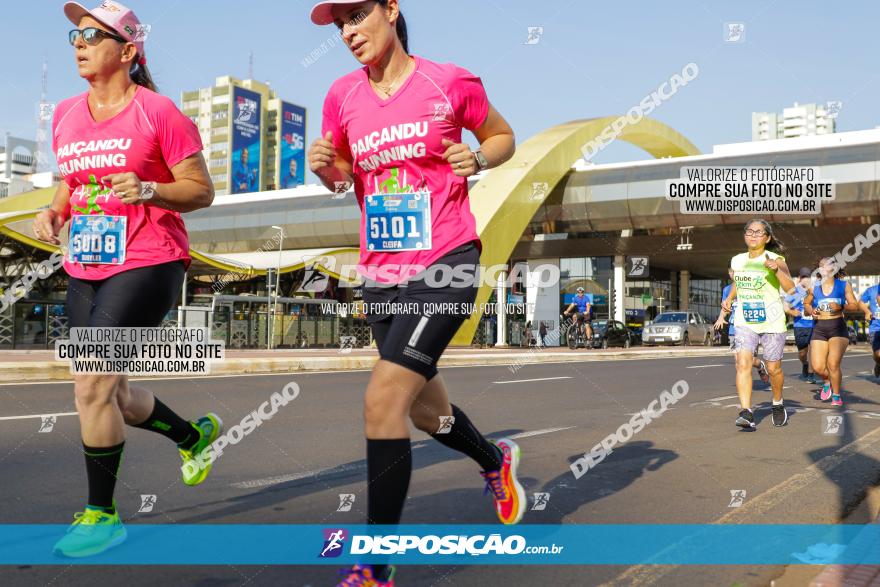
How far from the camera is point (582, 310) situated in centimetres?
2780

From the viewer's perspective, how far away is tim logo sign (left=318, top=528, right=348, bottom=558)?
3274 mm

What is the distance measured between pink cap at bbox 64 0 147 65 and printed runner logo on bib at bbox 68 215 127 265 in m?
0.80

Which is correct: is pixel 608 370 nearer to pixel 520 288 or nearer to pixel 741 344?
pixel 741 344

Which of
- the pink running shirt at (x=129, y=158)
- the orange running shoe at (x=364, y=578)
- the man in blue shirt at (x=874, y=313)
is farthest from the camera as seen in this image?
the man in blue shirt at (x=874, y=313)

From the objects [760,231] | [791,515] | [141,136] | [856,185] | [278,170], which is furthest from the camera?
[278,170]

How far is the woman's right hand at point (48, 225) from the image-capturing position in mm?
3668

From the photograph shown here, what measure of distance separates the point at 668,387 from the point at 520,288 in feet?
113

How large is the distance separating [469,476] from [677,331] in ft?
99.3

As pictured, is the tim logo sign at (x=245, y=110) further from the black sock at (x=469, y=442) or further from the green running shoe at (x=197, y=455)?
the black sock at (x=469, y=442)

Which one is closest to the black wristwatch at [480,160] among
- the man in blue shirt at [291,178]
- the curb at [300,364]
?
the curb at [300,364]

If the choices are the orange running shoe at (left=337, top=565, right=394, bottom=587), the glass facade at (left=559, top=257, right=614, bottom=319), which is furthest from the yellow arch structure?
the orange running shoe at (left=337, top=565, right=394, bottom=587)

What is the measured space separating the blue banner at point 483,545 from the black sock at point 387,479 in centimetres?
42

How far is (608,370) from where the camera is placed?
54.6 ft

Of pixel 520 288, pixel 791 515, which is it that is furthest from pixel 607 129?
pixel 791 515
